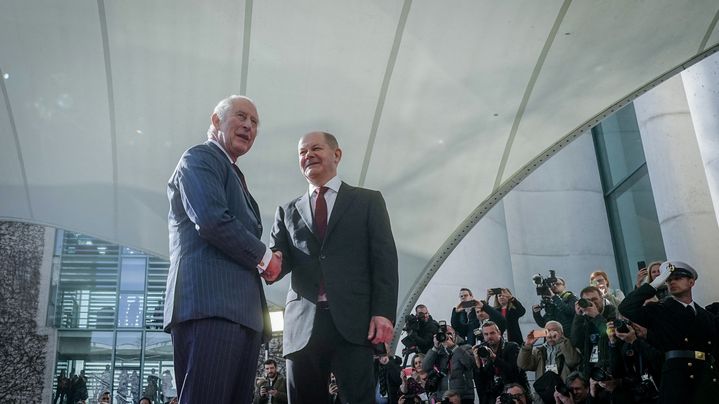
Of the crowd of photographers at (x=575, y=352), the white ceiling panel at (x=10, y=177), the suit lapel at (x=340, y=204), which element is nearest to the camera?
the suit lapel at (x=340, y=204)

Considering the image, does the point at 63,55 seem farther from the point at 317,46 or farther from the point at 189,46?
the point at 317,46

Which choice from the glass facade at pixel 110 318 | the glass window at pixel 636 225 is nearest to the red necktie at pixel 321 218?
the glass window at pixel 636 225

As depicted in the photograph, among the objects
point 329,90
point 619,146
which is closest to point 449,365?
point 329,90

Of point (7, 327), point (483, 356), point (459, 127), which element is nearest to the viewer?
point (459, 127)

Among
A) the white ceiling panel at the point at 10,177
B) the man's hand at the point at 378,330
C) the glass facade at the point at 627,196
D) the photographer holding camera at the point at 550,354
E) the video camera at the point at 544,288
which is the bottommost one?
the man's hand at the point at 378,330

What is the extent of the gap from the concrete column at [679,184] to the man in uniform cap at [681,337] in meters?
3.03

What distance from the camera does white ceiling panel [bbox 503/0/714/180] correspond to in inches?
204

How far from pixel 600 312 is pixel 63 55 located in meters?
5.07

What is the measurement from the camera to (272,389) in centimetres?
773

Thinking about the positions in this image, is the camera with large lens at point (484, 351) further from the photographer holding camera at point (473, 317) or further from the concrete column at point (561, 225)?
the concrete column at point (561, 225)

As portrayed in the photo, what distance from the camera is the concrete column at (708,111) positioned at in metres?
6.00

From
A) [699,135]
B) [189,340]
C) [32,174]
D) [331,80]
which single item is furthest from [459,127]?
[189,340]

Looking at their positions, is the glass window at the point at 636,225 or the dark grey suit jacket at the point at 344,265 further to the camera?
the glass window at the point at 636,225

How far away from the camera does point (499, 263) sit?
44.7 feet
